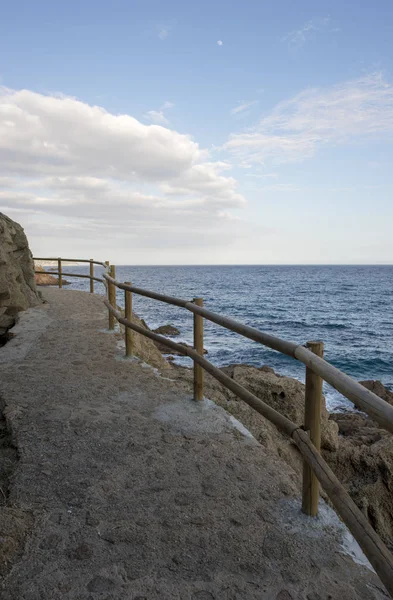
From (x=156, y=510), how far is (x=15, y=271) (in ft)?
29.2

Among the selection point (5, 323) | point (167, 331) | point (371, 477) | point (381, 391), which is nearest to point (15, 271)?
point (5, 323)

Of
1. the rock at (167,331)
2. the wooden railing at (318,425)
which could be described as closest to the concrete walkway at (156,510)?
the wooden railing at (318,425)

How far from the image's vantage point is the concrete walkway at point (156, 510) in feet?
6.72

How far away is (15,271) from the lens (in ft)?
33.5

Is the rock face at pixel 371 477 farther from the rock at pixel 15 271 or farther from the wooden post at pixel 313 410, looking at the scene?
the rock at pixel 15 271

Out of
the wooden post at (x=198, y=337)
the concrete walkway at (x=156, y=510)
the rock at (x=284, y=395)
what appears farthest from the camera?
the rock at (x=284, y=395)

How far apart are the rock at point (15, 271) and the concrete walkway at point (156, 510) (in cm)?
542

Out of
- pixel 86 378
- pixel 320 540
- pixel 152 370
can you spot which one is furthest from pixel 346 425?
pixel 320 540

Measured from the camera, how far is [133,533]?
94.7 inches

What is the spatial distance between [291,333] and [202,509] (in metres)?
23.3

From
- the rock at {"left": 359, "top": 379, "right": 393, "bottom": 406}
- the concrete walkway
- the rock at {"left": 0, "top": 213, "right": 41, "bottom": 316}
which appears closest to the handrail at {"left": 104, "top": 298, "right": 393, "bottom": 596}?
the concrete walkway

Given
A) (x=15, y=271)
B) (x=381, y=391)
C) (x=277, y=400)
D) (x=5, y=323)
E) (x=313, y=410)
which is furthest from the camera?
(x=381, y=391)

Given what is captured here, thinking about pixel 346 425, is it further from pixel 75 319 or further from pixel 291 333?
pixel 291 333

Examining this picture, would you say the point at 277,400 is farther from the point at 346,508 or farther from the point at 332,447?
the point at 346,508
